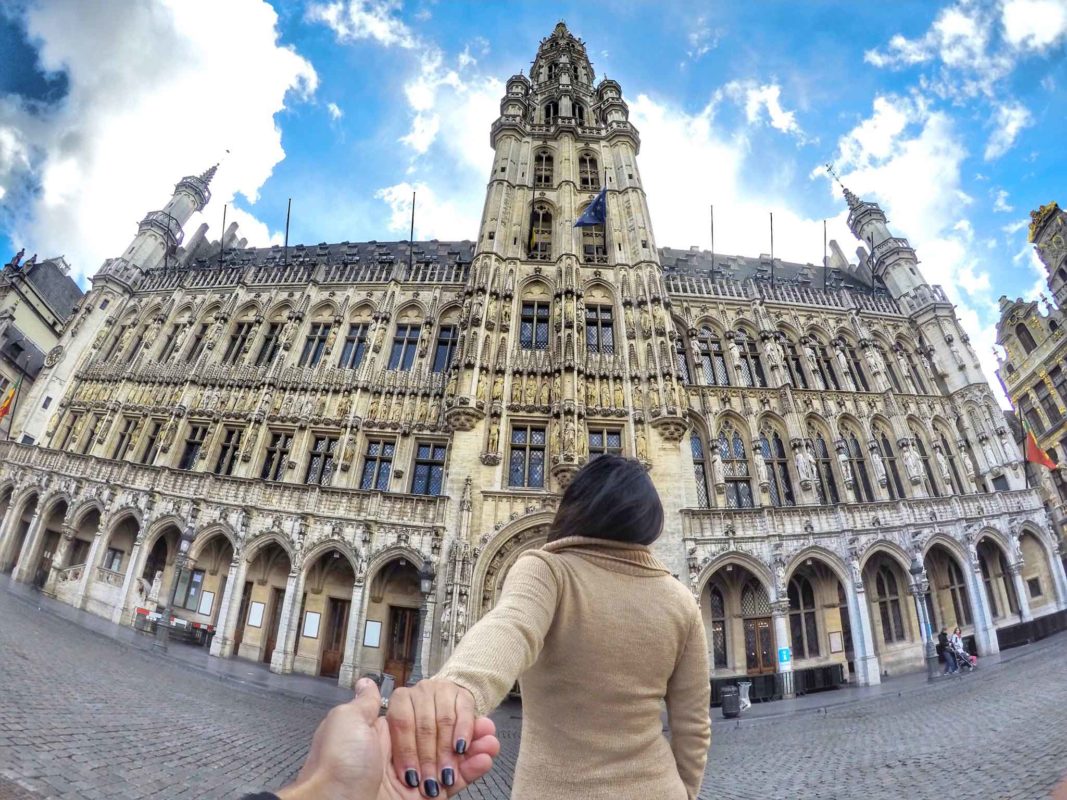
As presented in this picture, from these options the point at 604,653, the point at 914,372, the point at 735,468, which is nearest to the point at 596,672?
the point at 604,653

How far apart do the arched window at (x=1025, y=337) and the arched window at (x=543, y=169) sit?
3062 centimetres

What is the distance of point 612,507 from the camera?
1.84m

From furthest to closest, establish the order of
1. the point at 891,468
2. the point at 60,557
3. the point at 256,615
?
the point at 891,468 → the point at 60,557 → the point at 256,615

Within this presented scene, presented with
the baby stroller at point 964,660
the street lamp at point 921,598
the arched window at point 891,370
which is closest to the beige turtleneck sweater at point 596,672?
the street lamp at point 921,598

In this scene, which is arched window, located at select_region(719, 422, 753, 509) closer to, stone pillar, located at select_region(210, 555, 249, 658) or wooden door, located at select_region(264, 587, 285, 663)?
wooden door, located at select_region(264, 587, 285, 663)

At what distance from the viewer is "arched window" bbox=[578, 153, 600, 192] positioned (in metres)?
23.6

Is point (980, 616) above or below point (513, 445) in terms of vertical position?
below

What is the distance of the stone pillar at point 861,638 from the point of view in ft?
47.5

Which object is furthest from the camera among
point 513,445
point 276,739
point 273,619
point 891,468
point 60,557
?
point 891,468

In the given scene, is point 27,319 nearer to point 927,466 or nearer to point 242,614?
point 242,614

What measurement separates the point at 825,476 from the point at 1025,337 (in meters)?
22.2

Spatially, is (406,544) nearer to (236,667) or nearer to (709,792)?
(236,667)

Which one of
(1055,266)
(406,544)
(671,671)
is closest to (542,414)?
(406,544)

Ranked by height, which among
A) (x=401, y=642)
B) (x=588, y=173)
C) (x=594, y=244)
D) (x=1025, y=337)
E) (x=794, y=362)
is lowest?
(x=401, y=642)
